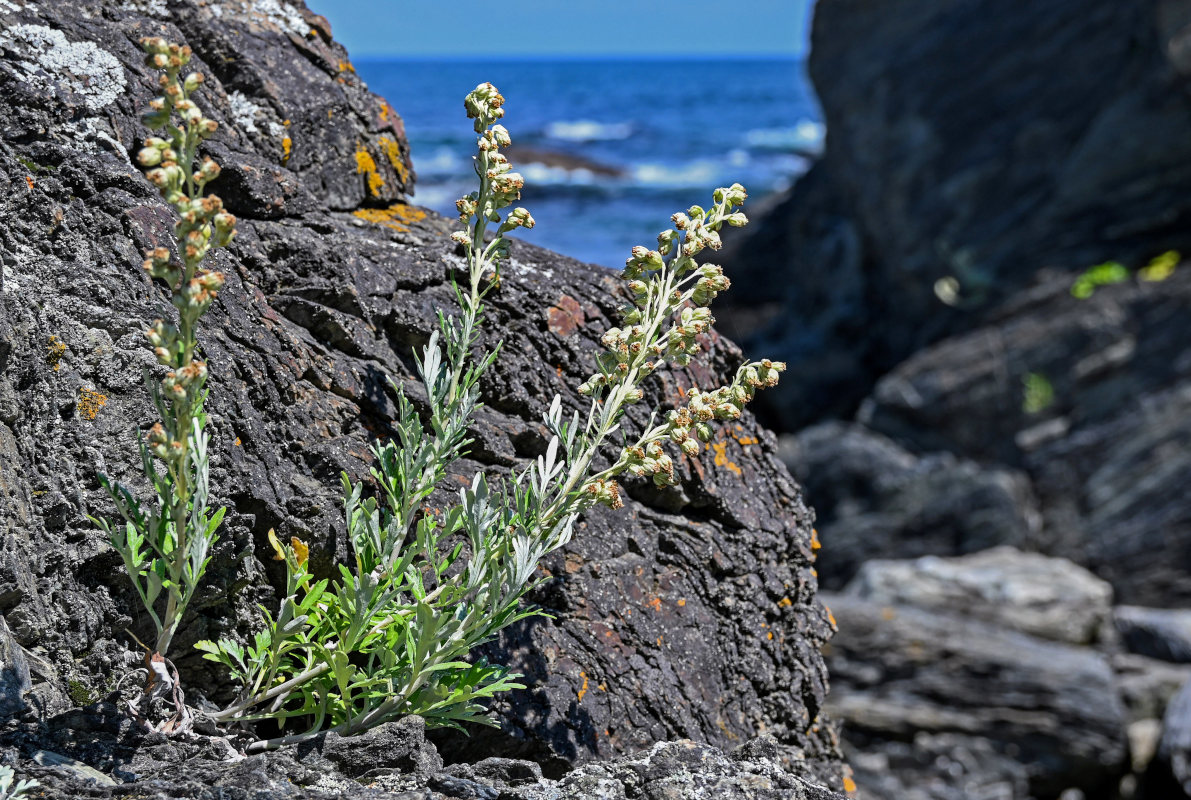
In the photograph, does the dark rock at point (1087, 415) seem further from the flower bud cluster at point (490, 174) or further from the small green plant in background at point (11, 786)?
the small green plant in background at point (11, 786)

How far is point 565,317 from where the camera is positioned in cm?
404

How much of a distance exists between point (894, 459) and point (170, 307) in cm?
1331

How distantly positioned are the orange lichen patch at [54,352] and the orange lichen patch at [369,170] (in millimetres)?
1600

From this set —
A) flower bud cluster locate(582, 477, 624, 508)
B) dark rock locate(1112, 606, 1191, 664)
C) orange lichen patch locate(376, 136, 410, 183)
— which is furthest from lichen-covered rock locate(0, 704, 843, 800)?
dark rock locate(1112, 606, 1191, 664)

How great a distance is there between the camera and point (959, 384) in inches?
619

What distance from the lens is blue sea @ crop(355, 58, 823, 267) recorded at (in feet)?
144

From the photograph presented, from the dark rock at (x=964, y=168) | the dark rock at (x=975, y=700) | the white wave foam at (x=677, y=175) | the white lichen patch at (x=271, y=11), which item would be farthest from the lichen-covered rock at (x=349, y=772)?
the white wave foam at (x=677, y=175)

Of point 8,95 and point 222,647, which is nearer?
point 222,647

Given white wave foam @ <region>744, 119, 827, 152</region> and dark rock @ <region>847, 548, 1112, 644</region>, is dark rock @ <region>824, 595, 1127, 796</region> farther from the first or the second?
white wave foam @ <region>744, 119, 827, 152</region>

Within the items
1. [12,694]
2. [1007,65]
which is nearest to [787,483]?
[12,694]

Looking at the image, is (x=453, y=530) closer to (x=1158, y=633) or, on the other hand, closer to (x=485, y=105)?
(x=485, y=105)

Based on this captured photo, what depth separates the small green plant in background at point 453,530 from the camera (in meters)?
2.69

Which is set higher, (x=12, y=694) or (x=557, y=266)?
(x=557, y=266)

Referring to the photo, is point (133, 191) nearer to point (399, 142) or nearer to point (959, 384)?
point (399, 142)
